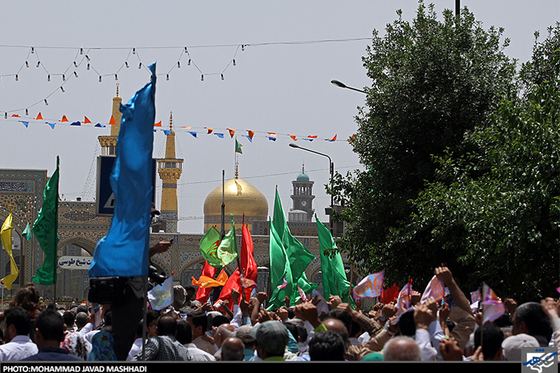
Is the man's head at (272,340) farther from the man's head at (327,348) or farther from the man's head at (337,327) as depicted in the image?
the man's head at (327,348)

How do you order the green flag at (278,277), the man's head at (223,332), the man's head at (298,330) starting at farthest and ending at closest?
1. the green flag at (278,277)
2. the man's head at (298,330)
3. the man's head at (223,332)

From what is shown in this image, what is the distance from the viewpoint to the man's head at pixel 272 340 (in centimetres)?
469

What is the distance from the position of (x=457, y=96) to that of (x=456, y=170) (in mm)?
1773

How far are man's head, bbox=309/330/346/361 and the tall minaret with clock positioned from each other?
90.8 meters

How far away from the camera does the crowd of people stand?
426cm

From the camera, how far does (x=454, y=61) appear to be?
14.6 meters

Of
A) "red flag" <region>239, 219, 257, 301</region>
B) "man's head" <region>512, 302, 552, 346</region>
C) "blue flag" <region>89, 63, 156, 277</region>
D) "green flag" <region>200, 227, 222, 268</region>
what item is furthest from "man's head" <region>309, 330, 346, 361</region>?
"green flag" <region>200, 227, 222, 268</region>

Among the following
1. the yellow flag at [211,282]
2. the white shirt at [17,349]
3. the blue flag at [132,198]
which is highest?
the blue flag at [132,198]

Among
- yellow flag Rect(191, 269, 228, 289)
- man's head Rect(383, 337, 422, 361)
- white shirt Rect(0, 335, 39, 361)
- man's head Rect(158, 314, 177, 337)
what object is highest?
man's head Rect(383, 337, 422, 361)

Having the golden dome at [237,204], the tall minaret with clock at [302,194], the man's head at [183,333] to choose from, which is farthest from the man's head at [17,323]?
the tall minaret with clock at [302,194]

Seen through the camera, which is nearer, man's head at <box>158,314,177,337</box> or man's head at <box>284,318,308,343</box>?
man's head at <box>158,314,177,337</box>

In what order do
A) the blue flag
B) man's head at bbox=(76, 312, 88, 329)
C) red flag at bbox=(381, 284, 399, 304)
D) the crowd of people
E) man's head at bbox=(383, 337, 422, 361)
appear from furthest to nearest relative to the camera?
1. red flag at bbox=(381, 284, 399, 304)
2. man's head at bbox=(76, 312, 88, 329)
3. the blue flag
4. the crowd of people
5. man's head at bbox=(383, 337, 422, 361)

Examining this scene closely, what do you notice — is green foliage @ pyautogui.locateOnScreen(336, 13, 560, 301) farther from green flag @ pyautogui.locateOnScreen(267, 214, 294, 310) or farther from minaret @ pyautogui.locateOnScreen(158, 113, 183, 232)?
minaret @ pyautogui.locateOnScreen(158, 113, 183, 232)

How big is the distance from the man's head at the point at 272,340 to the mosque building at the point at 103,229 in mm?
23664
